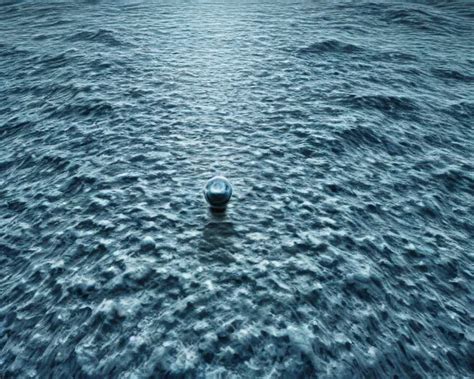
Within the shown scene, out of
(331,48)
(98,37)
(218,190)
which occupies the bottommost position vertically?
(98,37)

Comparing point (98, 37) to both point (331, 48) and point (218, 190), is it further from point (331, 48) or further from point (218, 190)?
point (218, 190)

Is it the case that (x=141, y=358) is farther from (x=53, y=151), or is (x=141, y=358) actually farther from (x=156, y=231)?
(x=53, y=151)

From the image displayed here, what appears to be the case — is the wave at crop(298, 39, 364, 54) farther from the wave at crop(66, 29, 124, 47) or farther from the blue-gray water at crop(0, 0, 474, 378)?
the wave at crop(66, 29, 124, 47)

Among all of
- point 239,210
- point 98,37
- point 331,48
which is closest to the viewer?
point 239,210

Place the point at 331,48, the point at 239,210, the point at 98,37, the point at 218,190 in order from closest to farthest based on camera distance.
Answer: the point at 218,190 < the point at 239,210 < the point at 331,48 < the point at 98,37

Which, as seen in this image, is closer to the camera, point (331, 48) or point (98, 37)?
point (331, 48)

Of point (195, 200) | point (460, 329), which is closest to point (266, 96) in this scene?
point (195, 200)

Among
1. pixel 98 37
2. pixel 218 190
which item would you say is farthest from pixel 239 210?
pixel 98 37

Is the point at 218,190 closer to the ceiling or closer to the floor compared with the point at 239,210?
closer to the ceiling

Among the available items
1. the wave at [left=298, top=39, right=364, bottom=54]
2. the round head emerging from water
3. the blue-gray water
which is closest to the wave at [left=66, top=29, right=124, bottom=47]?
the blue-gray water
